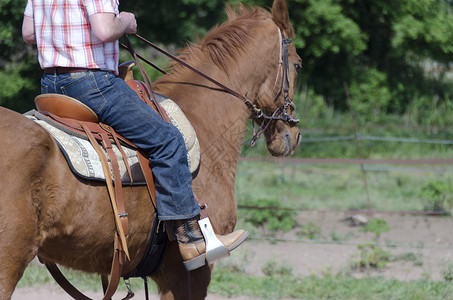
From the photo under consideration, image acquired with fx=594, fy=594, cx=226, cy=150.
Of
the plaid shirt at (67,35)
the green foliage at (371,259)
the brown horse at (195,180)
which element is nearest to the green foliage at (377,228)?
the green foliage at (371,259)

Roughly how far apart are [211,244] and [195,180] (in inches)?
15.6

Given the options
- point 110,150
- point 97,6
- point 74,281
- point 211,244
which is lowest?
point 74,281

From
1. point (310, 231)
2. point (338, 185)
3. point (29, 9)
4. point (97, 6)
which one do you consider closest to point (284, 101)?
point (97, 6)

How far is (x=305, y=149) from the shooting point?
1253 centimetres

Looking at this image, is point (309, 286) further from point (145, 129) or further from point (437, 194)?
point (437, 194)

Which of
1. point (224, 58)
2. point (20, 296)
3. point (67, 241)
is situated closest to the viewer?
point (67, 241)

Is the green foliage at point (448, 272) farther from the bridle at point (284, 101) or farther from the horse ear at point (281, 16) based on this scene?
the horse ear at point (281, 16)

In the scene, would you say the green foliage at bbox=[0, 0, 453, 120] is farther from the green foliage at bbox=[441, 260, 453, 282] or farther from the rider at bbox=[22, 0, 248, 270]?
the rider at bbox=[22, 0, 248, 270]

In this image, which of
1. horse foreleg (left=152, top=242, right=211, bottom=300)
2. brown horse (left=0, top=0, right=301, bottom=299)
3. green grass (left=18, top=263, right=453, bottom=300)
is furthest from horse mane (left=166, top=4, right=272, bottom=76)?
green grass (left=18, top=263, right=453, bottom=300)

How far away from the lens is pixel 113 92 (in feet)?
10.2

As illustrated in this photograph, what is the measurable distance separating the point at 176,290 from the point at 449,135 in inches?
418

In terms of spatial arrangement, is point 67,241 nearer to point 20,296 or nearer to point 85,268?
point 85,268

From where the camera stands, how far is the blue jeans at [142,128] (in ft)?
10.1

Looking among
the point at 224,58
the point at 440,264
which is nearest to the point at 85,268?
the point at 224,58
